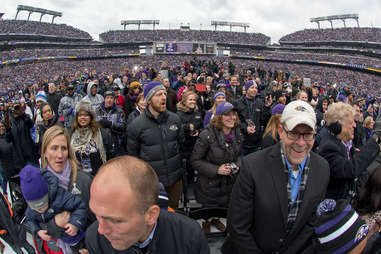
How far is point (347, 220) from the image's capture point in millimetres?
1340

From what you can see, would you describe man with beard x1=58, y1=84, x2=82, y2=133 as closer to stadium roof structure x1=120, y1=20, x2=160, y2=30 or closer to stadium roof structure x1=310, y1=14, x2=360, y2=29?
stadium roof structure x1=120, y1=20, x2=160, y2=30

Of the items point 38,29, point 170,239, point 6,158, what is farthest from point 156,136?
point 38,29

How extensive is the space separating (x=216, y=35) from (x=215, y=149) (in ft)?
252

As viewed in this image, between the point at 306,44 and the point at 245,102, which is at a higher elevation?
the point at 306,44

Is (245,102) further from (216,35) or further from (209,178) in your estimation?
(216,35)

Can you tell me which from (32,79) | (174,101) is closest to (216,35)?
(32,79)

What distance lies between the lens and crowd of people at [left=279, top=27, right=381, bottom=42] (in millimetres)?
48125

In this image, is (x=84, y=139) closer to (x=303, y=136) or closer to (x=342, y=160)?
(x=303, y=136)

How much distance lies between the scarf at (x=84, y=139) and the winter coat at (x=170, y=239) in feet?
6.01

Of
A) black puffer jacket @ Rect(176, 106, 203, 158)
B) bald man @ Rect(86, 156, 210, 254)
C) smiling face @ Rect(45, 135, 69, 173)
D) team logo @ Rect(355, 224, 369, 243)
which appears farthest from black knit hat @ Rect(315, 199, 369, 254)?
black puffer jacket @ Rect(176, 106, 203, 158)

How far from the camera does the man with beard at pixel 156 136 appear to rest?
301 cm

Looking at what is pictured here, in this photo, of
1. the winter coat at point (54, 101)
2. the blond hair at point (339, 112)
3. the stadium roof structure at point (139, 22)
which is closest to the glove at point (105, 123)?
the blond hair at point (339, 112)

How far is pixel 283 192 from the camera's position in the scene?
165cm

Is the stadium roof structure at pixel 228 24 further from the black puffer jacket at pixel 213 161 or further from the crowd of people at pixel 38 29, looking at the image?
the black puffer jacket at pixel 213 161
